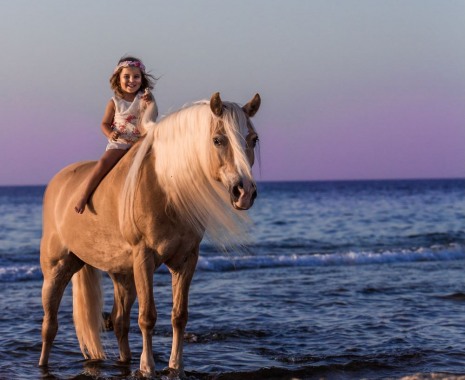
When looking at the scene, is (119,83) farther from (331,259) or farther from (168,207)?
(331,259)

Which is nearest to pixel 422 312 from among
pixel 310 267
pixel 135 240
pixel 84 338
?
pixel 84 338

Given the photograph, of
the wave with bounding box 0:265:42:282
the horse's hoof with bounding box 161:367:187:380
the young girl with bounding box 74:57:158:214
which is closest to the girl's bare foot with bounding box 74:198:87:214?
the young girl with bounding box 74:57:158:214

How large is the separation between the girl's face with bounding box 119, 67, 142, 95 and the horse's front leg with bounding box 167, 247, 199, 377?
129 centimetres

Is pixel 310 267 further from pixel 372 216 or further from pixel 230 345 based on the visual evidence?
pixel 372 216

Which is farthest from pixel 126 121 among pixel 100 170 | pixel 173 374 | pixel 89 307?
pixel 173 374

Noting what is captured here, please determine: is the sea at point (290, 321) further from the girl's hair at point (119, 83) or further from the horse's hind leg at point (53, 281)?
the girl's hair at point (119, 83)

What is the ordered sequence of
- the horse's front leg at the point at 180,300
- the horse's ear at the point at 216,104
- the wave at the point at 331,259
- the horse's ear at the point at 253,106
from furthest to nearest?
the wave at the point at 331,259, the horse's front leg at the point at 180,300, the horse's ear at the point at 253,106, the horse's ear at the point at 216,104

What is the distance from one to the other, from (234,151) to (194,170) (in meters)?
0.45

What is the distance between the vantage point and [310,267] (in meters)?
15.1

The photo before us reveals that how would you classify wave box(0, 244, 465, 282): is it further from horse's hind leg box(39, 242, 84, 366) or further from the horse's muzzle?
the horse's muzzle

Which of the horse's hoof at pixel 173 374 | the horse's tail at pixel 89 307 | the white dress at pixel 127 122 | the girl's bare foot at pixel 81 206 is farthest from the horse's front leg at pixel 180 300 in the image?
the horse's tail at pixel 89 307

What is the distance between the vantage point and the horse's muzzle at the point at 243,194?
432cm

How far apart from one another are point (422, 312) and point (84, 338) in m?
4.25

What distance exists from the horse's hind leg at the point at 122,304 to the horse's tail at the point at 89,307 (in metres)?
0.24
